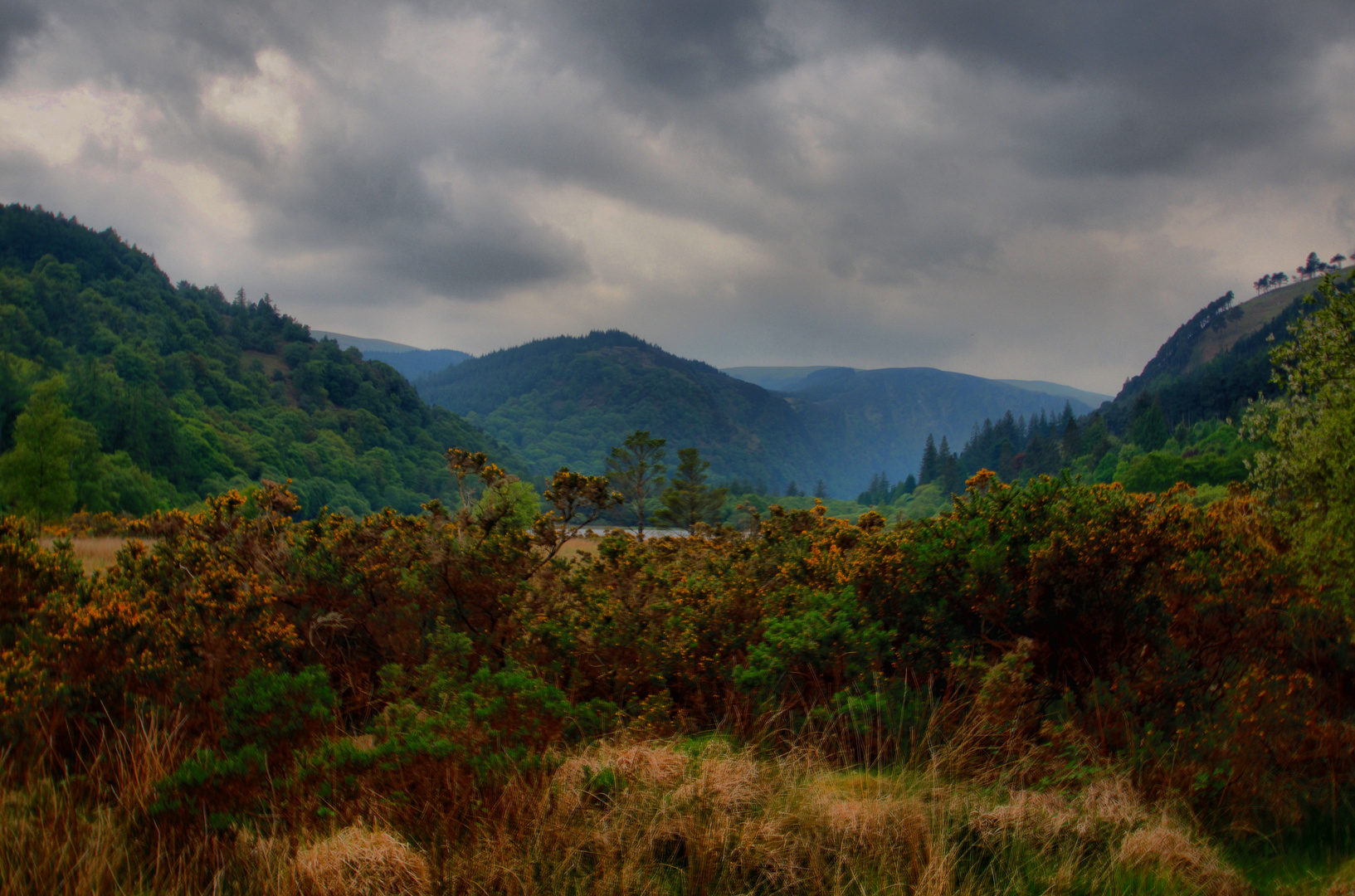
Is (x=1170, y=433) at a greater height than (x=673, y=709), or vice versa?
(x=1170, y=433)

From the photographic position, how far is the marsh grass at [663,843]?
278cm

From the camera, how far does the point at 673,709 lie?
4.97m

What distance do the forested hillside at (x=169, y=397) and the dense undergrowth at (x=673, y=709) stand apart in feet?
134

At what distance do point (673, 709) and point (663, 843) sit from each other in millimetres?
1848

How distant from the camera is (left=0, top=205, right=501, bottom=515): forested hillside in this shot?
185 feet

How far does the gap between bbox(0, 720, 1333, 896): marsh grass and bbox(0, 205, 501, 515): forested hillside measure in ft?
141

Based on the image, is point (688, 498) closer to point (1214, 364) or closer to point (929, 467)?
point (929, 467)

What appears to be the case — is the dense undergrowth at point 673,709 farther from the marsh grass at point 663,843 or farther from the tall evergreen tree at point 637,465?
the tall evergreen tree at point 637,465

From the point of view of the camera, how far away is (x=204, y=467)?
80875mm

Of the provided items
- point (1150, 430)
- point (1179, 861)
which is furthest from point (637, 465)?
point (1150, 430)

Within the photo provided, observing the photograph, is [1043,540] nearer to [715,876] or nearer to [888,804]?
[888,804]

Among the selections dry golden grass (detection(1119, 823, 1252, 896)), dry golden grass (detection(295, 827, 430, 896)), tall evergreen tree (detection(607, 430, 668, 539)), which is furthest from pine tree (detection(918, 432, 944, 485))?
dry golden grass (detection(295, 827, 430, 896))

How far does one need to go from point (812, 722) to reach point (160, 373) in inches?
5155

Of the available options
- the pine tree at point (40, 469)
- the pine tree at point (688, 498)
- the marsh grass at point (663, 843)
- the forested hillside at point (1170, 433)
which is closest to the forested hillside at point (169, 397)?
the pine tree at point (40, 469)
